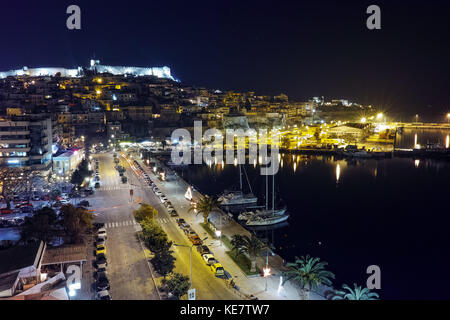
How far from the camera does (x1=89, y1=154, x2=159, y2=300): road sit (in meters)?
11.8

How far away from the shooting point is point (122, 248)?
15.1 meters

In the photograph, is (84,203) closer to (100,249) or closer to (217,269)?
(100,249)

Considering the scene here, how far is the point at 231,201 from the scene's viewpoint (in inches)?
1039

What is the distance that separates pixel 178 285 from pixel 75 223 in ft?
21.6

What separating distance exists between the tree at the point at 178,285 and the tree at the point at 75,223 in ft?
18.8

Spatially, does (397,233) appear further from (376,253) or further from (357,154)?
(357,154)

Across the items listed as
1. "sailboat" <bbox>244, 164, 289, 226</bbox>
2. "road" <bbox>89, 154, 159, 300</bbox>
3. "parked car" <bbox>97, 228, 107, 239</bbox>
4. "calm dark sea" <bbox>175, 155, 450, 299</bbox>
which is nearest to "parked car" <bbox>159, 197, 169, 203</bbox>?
"road" <bbox>89, 154, 159, 300</bbox>

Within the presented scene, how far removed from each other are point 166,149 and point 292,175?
806 inches

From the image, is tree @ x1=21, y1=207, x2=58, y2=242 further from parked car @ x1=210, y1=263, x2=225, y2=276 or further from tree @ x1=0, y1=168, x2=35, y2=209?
tree @ x1=0, y1=168, x2=35, y2=209

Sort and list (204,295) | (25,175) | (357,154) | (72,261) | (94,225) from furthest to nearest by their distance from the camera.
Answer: (357,154), (25,175), (94,225), (72,261), (204,295)

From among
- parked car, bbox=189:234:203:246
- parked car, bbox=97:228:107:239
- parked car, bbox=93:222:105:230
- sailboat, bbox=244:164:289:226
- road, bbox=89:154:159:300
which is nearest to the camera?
road, bbox=89:154:159:300

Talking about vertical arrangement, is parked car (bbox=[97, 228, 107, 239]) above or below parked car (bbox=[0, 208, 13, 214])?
below

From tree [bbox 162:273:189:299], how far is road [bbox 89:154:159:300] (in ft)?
1.69

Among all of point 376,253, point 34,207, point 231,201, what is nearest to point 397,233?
point 376,253
